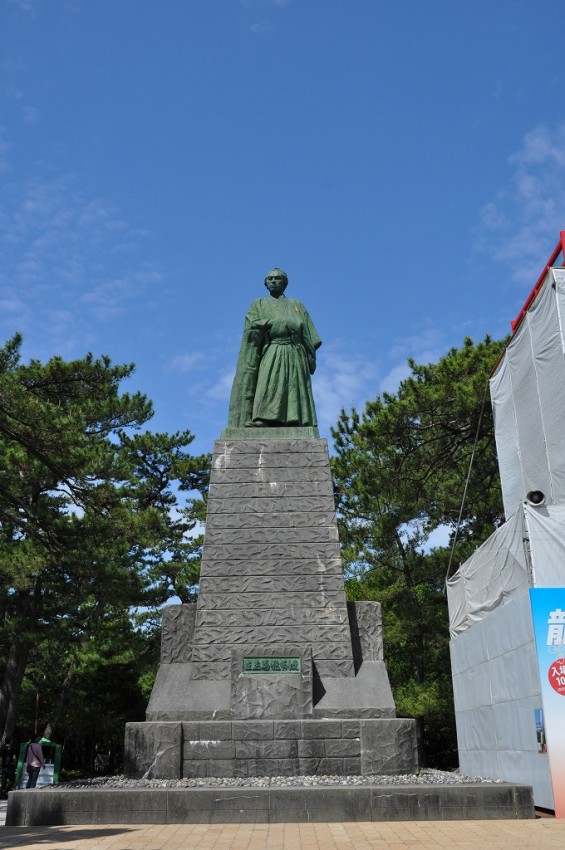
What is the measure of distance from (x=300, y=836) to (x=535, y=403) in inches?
278

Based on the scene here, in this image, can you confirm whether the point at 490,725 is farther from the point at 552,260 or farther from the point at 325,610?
the point at 552,260

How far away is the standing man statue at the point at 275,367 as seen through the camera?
32.4 feet

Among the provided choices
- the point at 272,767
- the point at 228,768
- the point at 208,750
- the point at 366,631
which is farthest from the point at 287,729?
the point at 366,631

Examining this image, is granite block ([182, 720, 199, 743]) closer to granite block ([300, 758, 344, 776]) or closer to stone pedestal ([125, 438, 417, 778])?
stone pedestal ([125, 438, 417, 778])

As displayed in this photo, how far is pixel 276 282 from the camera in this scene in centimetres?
1070

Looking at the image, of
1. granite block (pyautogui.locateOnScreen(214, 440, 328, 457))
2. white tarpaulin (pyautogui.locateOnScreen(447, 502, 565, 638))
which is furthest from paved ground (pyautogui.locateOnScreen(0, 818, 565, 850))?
granite block (pyautogui.locateOnScreen(214, 440, 328, 457))

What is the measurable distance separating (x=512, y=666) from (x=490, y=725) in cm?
159

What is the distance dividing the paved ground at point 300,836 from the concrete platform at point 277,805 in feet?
0.36

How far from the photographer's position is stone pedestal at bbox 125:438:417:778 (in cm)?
716

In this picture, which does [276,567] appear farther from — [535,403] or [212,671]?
[535,403]

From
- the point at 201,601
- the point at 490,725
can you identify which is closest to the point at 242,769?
the point at 201,601

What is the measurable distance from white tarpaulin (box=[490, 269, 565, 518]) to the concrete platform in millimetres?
4564

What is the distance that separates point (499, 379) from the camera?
1231cm

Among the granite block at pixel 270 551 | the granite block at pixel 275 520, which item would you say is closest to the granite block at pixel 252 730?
the granite block at pixel 270 551
